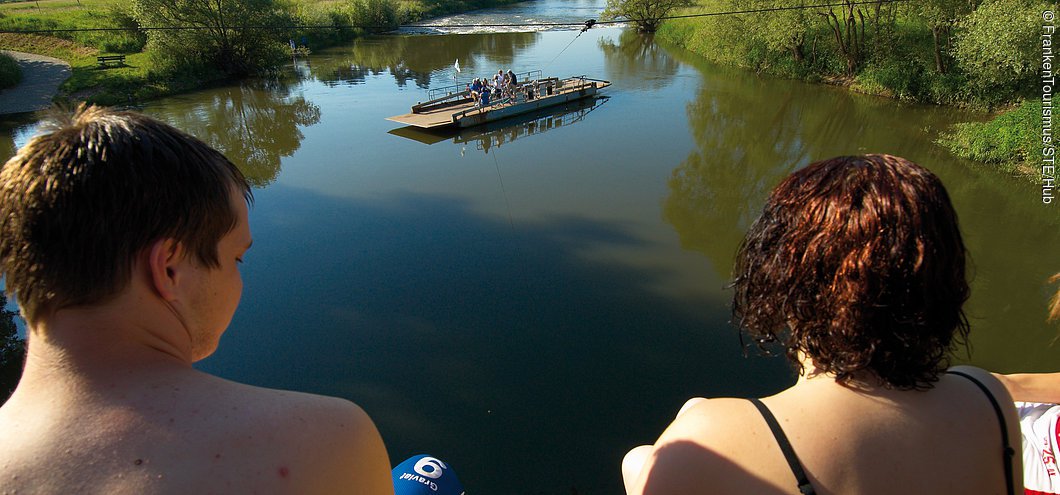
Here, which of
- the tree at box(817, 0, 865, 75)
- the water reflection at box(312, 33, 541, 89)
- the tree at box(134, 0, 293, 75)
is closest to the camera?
the tree at box(817, 0, 865, 75)

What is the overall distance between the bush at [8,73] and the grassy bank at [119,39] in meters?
1.53

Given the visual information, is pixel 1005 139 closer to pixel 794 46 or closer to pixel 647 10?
pixel 794 46

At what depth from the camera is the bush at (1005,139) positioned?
966 centimetres

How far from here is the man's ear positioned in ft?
2.84

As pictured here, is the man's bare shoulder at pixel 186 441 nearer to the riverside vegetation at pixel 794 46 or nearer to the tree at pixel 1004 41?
the riverside vegetation at pixel 794 46

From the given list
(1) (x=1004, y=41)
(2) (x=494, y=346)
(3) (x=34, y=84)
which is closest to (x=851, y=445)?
(2) (x=494, y=346)

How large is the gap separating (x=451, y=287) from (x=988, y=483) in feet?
19.5

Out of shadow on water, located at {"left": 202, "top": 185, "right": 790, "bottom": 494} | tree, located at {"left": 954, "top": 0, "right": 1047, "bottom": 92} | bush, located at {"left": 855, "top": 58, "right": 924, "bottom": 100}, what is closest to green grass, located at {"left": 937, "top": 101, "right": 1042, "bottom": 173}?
tree, located at {"left": 954, "top": 0, "right": 1047, "bottom": 92}

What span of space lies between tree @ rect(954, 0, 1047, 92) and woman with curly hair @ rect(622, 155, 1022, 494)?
528 inches

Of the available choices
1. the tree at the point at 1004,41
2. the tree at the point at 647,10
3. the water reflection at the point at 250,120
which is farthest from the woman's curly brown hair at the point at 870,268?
the tree at the point at 647,10

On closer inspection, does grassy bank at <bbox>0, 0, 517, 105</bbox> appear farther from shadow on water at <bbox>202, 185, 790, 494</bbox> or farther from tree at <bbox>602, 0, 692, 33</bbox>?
tree at <bbox>602, 0, 692, 33</bbox>

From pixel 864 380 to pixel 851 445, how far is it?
135mm

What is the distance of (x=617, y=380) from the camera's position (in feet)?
16.7

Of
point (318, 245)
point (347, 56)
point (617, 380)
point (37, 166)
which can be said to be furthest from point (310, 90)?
point (37, 166)
